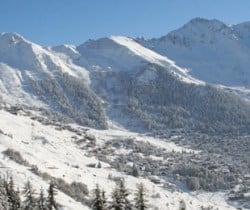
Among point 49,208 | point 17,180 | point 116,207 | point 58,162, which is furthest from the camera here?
point 58,162

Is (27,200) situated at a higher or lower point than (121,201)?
lower

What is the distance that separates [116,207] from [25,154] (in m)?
118

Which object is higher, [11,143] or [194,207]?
[11,143]

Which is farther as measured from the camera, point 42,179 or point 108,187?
point 108,187

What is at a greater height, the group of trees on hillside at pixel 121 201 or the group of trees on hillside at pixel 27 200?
the group of trees on hillside at pixel 121 201

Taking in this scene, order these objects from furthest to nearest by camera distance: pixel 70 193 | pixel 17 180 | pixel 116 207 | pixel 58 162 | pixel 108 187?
pixel 58 162
pixel 108 187
pixel 70 193
pixel 17 180
pixel 116 207

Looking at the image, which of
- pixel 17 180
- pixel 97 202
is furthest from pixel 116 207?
pixel 17 180

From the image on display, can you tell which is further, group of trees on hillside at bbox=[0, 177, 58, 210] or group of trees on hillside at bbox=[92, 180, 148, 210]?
group of trees on hillside at bbox=[0, 177, 58, 210]

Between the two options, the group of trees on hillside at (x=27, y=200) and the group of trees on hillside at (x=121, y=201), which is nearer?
the group of trees on hillside at (x=121, y=201)

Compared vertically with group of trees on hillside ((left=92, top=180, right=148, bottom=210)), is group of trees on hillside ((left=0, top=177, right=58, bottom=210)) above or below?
below

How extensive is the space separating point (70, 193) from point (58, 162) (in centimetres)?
3654

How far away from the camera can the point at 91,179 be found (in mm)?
185000

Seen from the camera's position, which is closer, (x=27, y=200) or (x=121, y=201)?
(x=121, y=201)

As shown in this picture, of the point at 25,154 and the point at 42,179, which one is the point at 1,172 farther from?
the point at 25,154
